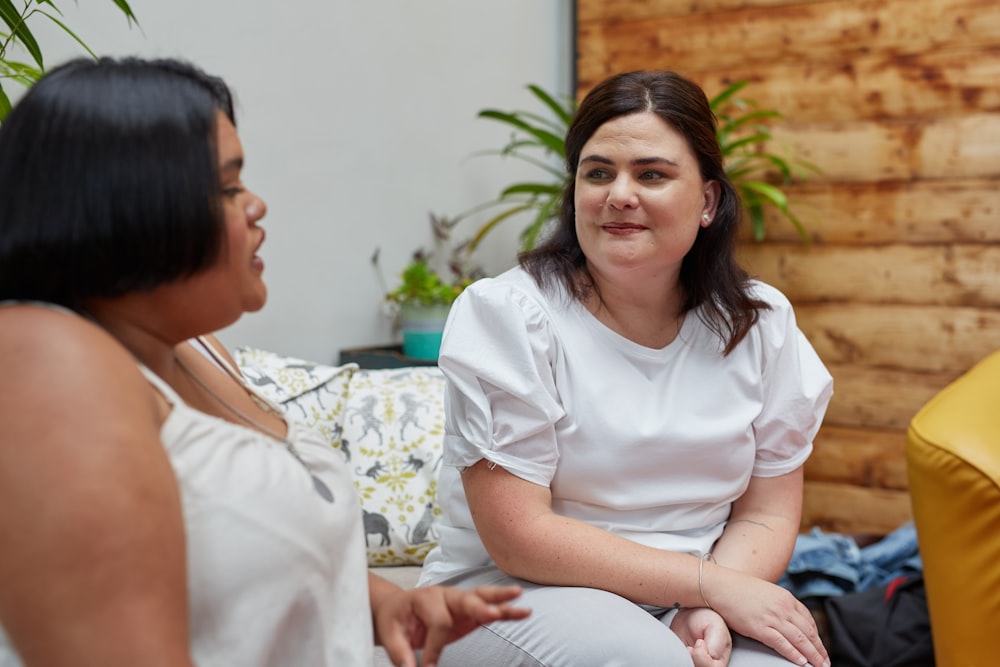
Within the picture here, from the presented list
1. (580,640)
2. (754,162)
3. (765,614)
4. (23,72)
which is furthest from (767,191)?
(23,72)

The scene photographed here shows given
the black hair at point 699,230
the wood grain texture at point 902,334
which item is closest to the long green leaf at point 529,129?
the wood grain texture at point 902,334

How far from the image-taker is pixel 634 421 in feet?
5.08

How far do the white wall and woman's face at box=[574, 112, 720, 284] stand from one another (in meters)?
1.09

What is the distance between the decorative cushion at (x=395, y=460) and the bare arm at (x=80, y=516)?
50.1 inches

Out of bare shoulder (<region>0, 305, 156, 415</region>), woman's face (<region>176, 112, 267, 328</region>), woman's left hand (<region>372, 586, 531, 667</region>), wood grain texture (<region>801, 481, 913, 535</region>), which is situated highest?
woman's face (<region>176, 112, 267, 328</region>)

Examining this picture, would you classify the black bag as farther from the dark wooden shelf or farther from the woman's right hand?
the dark wooden shelf

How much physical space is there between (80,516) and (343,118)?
7.25 feet

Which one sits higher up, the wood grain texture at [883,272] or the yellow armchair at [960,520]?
the wood grain texture at [883,272]

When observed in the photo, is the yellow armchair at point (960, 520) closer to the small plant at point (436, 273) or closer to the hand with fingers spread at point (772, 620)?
the hand with fingers spread at point (772, 620)

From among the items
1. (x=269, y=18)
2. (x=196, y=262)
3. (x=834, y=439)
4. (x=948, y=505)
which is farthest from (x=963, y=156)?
(x=196, y=262)

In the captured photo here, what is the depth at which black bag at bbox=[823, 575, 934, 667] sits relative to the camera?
2176 millimetres

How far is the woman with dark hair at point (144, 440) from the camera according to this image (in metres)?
0.69

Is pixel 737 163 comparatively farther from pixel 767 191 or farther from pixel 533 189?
pixel 533 189

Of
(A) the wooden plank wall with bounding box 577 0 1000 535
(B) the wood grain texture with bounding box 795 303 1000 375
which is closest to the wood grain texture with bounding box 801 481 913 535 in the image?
(A) the wooden plank wall with bounding box 577 0 1000 535
